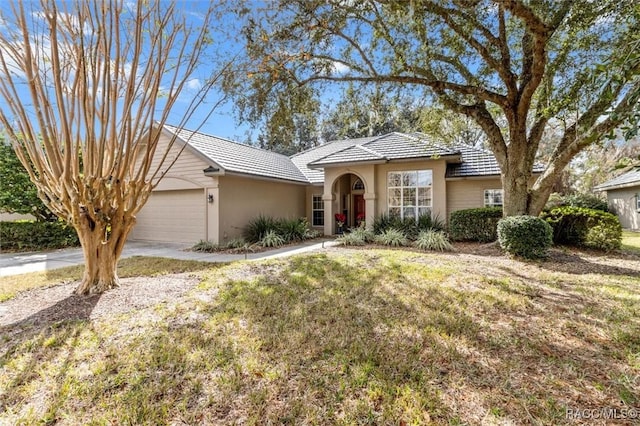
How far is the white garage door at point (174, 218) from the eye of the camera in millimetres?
13266

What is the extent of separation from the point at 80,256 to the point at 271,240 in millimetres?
6401

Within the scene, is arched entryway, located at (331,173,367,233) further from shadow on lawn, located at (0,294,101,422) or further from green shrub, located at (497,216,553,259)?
shadow on lawn, located at (0,294,101,422)

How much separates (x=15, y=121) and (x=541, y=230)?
459 inches

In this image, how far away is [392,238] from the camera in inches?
467

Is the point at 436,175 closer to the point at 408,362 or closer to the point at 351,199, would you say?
the point at 351,199

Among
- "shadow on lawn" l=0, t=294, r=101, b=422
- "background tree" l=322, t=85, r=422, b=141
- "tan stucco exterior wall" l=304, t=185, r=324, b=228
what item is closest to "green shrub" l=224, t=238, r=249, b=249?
"background tree" l=322, t=85, r=422, b=141

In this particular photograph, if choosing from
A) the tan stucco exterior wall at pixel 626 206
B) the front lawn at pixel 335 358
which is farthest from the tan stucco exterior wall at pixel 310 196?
the tan stucco exterior wall at pixel 626 206

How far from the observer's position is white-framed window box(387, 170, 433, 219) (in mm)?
14008

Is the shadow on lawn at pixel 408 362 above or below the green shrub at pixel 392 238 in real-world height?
below

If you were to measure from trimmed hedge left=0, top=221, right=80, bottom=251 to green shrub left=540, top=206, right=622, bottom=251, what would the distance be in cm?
1814

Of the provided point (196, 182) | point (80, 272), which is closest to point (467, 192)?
point (196, 182)

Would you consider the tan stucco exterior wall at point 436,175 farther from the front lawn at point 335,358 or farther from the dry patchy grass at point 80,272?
the dry patchy grass at point 80,272

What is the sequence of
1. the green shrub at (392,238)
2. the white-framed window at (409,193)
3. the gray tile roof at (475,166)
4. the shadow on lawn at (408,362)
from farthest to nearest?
the white-framed window at (409,193) < the gray tile roof at (475,166) < the green shrub at (392,238) < the shadow on lawn at (408,362)

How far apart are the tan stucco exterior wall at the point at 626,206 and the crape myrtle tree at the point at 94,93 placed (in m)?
24.9
